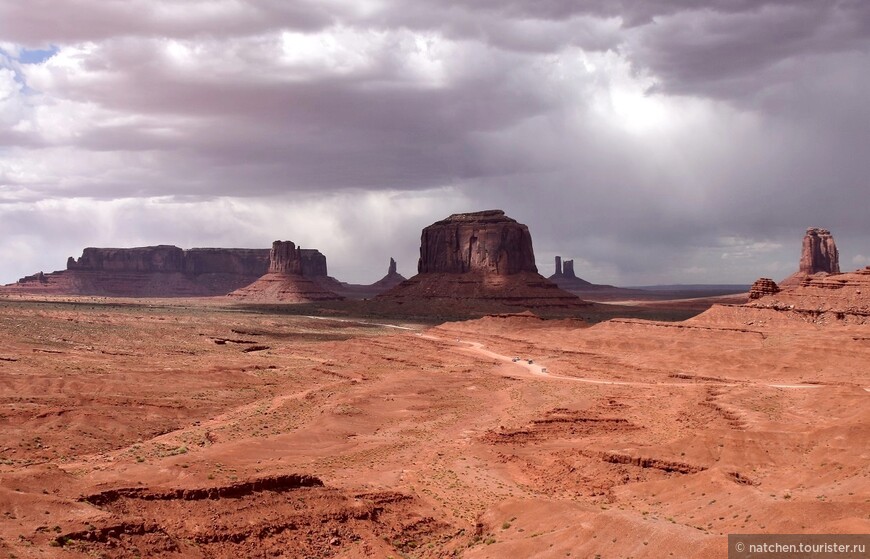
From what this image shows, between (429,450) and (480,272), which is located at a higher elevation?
(480,272)

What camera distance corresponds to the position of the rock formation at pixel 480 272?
168750mm

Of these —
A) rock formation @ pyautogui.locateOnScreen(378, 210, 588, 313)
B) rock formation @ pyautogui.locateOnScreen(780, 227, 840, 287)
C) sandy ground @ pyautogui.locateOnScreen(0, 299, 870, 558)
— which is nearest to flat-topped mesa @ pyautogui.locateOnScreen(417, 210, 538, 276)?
rock formation @ pyautogui.locateOnScreen(378, 210, 588, 313)

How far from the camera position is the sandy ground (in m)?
22.6

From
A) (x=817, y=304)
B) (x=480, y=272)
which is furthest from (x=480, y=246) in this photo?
(x=817, y=304)

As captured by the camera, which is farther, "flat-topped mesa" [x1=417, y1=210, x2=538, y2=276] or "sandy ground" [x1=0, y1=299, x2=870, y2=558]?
"flat-topped mesa" [x1=417, y1=210, x2=538, y2=276]

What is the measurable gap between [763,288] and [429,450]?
62568 mm

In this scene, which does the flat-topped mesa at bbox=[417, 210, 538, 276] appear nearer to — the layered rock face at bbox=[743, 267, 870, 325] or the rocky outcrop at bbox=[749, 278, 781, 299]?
the rocky outcrop at bbox=[749, 278, 781, 299]

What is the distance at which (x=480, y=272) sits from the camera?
18400cm

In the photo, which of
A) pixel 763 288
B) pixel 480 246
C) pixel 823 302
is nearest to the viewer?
pixel 823 302

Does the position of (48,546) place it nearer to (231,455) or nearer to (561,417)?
(231,455)

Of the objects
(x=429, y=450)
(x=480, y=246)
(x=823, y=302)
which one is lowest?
(x=429, y=450)

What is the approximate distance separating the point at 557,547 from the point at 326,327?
10515 cm

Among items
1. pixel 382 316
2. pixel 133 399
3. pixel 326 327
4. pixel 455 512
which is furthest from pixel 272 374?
pixel 382 316

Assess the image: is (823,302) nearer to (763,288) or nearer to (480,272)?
(763,288)
